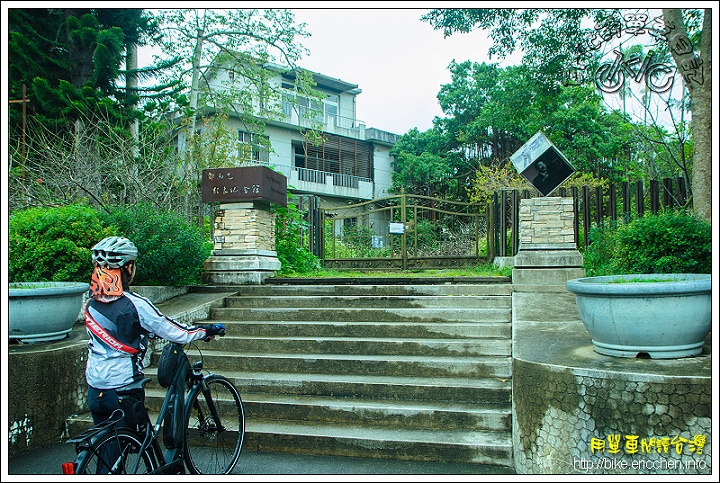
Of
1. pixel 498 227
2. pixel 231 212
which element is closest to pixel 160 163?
pixel 231 212

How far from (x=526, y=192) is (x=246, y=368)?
5.70 m

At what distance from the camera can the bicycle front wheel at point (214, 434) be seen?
3654 mm

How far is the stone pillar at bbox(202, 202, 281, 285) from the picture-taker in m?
8.12

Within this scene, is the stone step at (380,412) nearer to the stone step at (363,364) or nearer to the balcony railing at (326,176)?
the stone step at (363,364)

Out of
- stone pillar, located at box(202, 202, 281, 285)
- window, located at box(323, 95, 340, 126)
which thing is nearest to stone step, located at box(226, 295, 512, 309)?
stone pillar, located at box(202, 202, 281, 285)

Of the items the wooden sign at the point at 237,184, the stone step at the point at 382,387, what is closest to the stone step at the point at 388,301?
the stone step at the point at 382,387

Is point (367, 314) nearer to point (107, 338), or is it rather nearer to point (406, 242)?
point (107, 338)

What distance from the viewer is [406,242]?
12.8 metres

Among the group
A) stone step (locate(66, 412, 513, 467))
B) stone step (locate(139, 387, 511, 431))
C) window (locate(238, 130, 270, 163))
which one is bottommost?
stone step (locate(66, 412, 513, 467))

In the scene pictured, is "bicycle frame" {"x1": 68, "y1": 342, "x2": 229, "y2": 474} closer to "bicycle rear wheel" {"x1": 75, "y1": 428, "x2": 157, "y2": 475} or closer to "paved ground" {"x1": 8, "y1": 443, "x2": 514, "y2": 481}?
"bicycle rear wheel" {"x1": 75, "y1": 428, "x2": 157, "y2": 475}

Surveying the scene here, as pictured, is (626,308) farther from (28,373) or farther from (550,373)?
(28,373)

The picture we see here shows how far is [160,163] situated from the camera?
37.0 ft

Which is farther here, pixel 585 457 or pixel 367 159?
pixel 367 159

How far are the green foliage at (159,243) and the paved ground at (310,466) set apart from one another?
3130 mm
